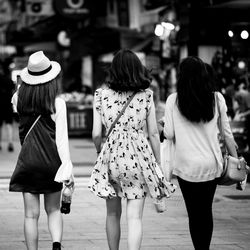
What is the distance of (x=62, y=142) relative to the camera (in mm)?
7711

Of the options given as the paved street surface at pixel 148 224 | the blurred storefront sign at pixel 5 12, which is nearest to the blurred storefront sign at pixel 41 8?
the paved street surface at pixel 148 224

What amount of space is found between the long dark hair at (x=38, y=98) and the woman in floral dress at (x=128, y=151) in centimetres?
38

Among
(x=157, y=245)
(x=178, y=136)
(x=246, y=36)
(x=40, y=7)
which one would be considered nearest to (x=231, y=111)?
(x=246, y=36)

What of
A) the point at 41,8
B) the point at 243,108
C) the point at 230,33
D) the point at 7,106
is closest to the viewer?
the point at 230,33

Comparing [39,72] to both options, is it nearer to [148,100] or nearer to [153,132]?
[148,100]

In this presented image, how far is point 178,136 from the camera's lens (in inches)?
305

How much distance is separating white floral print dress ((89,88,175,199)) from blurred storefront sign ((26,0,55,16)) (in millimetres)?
27927

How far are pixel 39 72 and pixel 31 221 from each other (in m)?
1.27

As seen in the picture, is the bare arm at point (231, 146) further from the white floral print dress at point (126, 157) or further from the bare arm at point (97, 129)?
the bare arm at point (97, 129)

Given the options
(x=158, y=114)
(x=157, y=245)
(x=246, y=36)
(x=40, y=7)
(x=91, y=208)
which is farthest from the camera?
(x=40, y=7)

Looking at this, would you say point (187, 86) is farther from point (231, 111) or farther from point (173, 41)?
point (173, 41)

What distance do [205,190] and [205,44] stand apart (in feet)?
54.8

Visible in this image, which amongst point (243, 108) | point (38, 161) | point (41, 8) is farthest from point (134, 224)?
point (41, 8)

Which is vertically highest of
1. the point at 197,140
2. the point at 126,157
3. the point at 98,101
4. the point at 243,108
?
the point at 98,101
